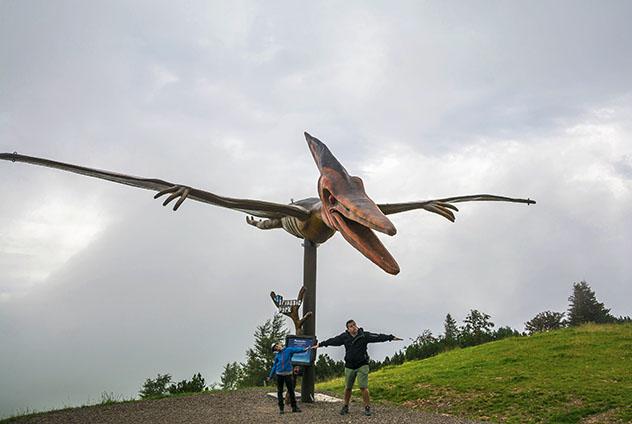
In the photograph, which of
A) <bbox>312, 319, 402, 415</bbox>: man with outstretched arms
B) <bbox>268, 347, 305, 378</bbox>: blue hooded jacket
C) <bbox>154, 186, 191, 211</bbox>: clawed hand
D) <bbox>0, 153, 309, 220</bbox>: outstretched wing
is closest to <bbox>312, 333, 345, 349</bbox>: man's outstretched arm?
<bbox>312, 319, 402, 415</bbox>: man with outstretched arms

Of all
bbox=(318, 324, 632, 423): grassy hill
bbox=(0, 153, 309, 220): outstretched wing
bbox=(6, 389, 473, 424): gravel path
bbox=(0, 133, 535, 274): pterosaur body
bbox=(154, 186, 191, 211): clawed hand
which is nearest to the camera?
bbox=(0, 133, 535, 274): pterosaur body

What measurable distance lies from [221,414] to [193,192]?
167 inches

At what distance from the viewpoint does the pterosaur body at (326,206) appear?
7648 mm

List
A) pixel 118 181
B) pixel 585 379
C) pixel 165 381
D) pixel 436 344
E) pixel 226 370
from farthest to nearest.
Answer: pixel 226 370, pixel 436 344, pixel 165 381, pixel 585 379, pixel 118 181

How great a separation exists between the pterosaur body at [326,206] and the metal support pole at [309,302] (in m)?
0.32

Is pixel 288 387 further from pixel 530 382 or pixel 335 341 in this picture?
pixel 530 382

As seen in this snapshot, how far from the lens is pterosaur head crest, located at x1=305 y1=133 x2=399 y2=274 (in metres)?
7.40

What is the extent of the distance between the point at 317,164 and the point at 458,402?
18.7 feet

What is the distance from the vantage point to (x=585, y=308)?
2678 centimetres

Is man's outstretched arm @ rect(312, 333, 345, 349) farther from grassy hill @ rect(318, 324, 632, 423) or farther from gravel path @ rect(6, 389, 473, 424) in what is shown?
grassy hill @ rect(318, 324, 632, 423)

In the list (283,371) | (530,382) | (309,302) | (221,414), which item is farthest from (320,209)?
(530,382)

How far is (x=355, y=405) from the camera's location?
32.8 feet

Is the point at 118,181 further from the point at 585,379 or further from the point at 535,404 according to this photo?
the point at 585,379

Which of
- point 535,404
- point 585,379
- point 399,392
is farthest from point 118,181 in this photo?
point 585,379
